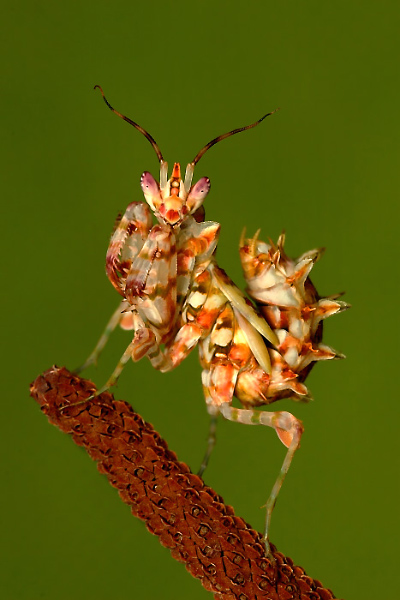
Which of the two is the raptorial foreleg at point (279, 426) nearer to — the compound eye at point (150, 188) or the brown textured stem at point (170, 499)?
the brown textured stem at point (170, 499)

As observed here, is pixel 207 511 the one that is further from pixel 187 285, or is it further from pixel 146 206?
pixel 146 206

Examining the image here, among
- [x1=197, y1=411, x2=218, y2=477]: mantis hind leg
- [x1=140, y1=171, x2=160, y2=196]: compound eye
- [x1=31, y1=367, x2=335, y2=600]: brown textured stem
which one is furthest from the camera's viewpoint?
[x1=197, y1=411, x2=218, y2=477]: mantis hind leg

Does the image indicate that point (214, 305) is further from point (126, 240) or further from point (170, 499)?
point (170, 499)

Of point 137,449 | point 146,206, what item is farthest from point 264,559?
point 146,206

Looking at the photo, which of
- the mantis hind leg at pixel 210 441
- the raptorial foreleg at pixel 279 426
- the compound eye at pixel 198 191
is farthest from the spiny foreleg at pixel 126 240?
the mantis hind leg at pixel 210 441

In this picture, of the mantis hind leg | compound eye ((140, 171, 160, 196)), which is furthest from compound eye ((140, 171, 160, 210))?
the mantis hind leg

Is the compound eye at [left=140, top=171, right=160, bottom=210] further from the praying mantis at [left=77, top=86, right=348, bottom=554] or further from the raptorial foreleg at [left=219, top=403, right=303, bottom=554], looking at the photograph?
the raptorial foreleg at [left=219, top=403, right=303, bottom=554]
